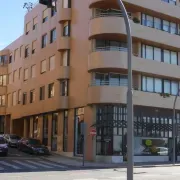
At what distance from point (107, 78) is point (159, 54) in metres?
6.65

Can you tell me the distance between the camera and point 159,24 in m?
38.2

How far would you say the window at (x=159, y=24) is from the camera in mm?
37256

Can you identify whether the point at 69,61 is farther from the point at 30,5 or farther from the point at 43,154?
the point at 30,5

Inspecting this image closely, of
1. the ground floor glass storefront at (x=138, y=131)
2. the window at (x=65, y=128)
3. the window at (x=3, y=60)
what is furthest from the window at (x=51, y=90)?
the window at (x=3, y=60)

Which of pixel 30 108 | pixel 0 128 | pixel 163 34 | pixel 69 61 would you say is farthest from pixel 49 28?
pixel 0 128

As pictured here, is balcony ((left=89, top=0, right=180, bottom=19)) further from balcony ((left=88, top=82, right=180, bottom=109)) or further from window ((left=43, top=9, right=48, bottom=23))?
window ((left=43, top=9, right=48, bottom=23))

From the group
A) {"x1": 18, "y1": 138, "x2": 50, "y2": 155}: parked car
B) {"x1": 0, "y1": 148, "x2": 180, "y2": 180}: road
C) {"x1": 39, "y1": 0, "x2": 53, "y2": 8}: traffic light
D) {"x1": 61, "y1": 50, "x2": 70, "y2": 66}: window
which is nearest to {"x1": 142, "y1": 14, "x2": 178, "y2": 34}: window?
{"x1": 61, "y1": 50, "x2": 70, "y2": 66}: window

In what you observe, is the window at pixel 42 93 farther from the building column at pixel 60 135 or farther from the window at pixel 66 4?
the window at pixel 66 4

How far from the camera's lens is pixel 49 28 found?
141ft

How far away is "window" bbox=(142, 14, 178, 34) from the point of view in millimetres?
37256

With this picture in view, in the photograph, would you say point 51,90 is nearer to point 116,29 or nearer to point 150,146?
point 116,29

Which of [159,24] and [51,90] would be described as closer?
[159,24]

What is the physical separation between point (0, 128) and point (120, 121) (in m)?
32.5

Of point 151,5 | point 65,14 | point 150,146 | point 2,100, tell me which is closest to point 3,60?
point 2,100
